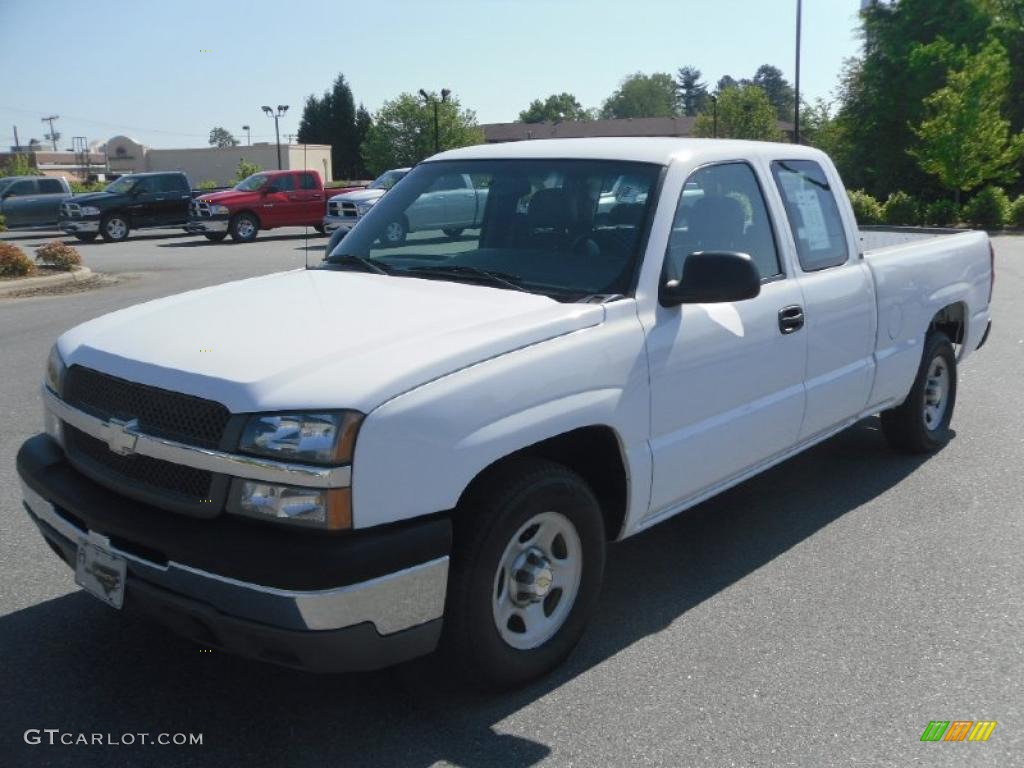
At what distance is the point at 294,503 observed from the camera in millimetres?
2916

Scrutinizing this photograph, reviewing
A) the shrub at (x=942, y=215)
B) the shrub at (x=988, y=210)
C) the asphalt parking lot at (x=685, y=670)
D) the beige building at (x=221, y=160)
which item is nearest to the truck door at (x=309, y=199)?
the shrub at (x=942, y=215)

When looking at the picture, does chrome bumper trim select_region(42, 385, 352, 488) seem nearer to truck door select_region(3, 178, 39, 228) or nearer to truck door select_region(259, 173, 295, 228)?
truck door select_region(259, 173, 295, 228)

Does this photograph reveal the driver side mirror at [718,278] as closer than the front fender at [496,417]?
No

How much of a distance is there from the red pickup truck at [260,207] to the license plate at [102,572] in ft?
82.3

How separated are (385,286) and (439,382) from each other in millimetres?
1126

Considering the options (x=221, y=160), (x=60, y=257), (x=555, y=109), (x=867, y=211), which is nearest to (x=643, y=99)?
(x=555, y=109)

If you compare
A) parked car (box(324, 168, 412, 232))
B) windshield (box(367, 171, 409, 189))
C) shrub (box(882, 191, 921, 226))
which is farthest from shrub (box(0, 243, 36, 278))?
shrub (box(882, 191, 921, 226))

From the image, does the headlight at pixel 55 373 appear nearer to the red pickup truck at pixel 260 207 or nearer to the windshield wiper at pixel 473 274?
the windshield wiper at pixel 473 274

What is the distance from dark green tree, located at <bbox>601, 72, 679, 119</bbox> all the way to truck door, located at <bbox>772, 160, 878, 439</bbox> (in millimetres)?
187556

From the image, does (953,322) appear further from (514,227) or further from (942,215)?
(942,215)

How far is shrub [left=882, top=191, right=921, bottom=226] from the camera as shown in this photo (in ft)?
103

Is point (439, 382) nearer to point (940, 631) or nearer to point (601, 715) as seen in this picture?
point (601, 715)

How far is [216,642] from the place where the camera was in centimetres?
299

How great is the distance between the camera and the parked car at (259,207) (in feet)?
89.8
